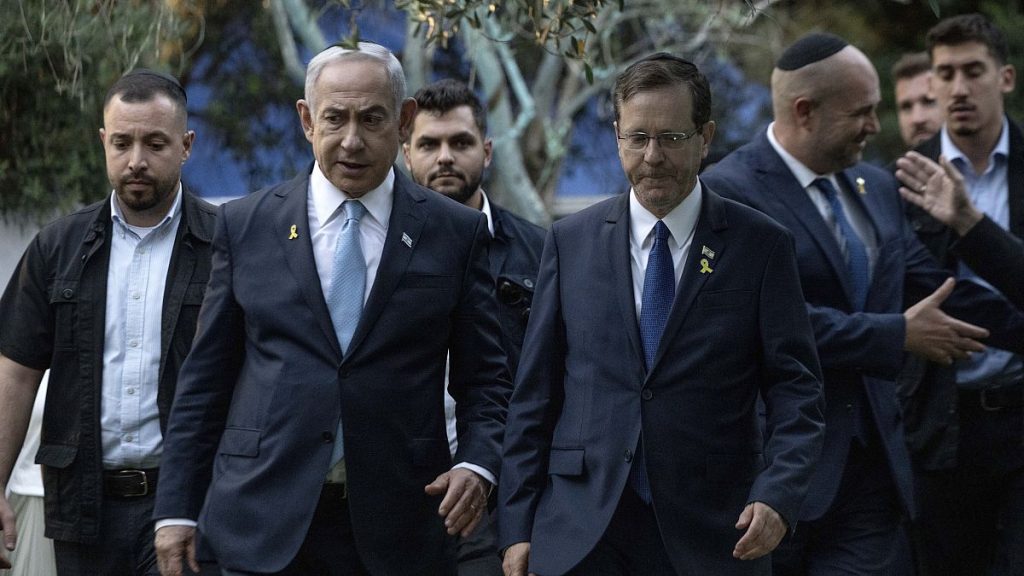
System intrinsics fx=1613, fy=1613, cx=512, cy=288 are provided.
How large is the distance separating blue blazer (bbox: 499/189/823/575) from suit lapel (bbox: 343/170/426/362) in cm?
44

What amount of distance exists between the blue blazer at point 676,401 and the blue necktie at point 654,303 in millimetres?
42

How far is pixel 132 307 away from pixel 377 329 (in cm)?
136

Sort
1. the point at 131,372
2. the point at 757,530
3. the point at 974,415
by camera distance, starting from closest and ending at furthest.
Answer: the point at 757,530 < the point at 131,372 < the point at 974,415

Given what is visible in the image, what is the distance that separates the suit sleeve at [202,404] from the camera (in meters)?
4.73

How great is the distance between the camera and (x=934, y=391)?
6824mm

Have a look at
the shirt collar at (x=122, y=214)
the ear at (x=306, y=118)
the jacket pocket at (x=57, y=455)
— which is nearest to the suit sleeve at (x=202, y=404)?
the ear at (x=306, y=118)

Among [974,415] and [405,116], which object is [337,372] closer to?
[405,116]

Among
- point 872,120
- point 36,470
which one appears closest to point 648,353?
point 872,120

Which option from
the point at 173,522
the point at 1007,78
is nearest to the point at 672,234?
the point at 173,522

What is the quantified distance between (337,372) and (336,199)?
554mm

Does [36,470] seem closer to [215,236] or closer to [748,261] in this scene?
[215,236]

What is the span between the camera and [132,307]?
18.7 feet

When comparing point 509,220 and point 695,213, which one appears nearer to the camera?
point 695,213

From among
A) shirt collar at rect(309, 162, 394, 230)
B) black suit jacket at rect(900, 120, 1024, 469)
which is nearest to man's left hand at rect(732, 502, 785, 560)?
shirt collar at rect(309, 162, 394, 230)
